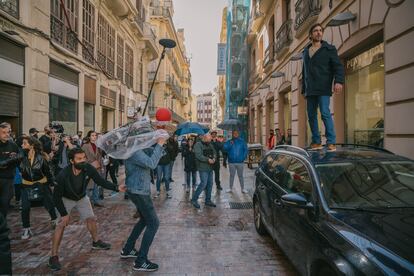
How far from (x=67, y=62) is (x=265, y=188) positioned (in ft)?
36.5

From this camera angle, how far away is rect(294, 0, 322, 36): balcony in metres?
9.95

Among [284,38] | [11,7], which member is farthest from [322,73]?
[11,7]

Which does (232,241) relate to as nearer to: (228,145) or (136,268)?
(136,268)

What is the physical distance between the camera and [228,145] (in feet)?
31.7

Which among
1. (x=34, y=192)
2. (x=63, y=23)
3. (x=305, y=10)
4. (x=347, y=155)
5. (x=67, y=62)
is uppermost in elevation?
(x=63, y=23)

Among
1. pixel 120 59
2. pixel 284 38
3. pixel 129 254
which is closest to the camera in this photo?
pixel 129 254

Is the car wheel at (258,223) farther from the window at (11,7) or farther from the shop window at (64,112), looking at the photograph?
the shop window at (64,112)

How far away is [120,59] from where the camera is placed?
21.2 m

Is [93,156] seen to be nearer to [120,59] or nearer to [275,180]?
[275,180]

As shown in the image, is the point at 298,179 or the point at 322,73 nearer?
the point at 298,179

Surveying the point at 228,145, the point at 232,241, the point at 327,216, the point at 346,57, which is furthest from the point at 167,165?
the point at 327,216

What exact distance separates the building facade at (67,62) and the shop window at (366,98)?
874cm

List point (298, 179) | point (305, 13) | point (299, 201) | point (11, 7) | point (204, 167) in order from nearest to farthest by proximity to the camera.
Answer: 1. point (299, 201)
2. point (298, 179)
3. point (204, 167)
4. point (11, 7)
5. point (305, 13)

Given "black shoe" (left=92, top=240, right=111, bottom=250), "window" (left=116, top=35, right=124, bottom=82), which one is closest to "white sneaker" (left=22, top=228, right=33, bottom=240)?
"black shoe" (left=92, top=240, right=111, bottom=250)
